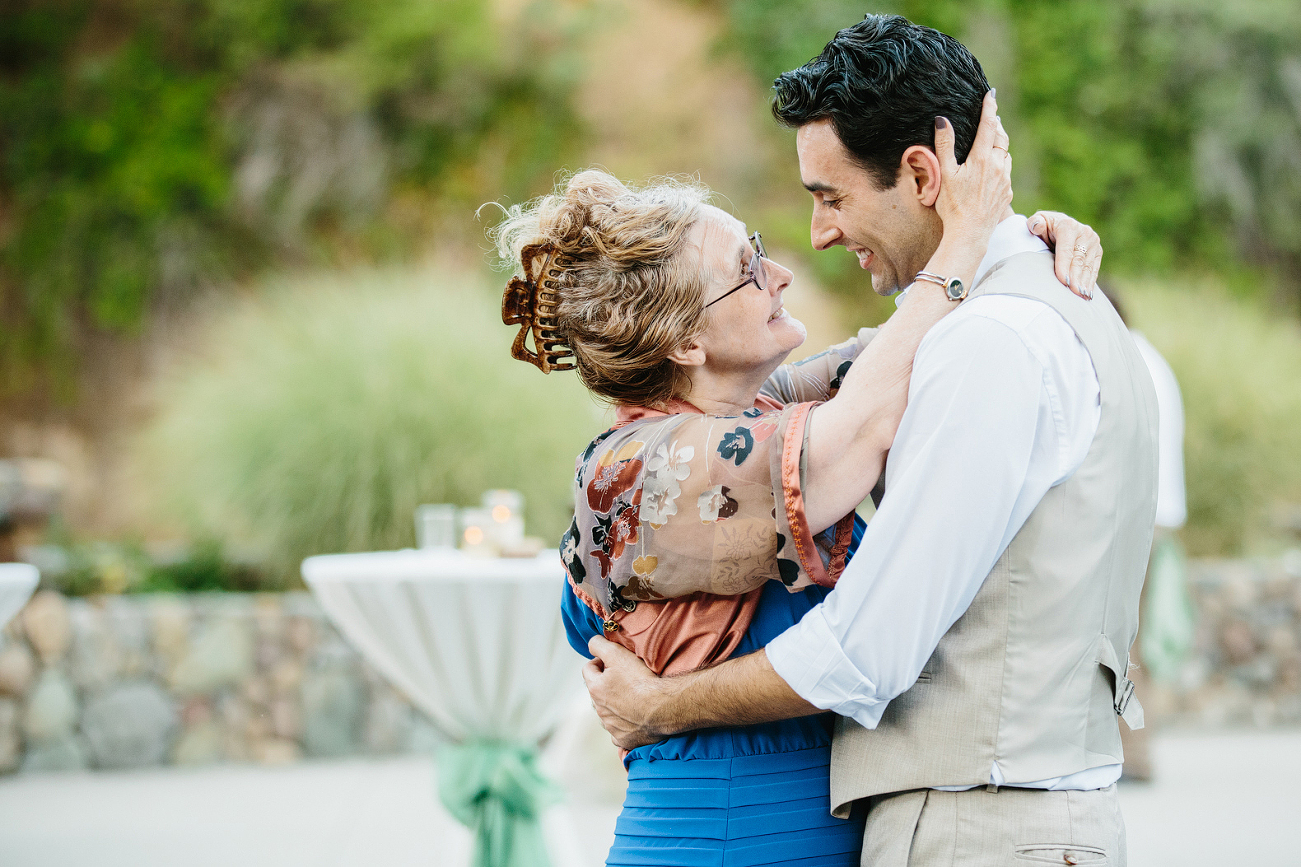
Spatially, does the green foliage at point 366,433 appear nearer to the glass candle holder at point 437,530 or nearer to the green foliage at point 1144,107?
the glass candle holder at point 437,530

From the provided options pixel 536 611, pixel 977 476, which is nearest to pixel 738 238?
pixel 977 476

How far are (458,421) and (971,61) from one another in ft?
15.9

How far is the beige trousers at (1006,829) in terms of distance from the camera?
1.14 m

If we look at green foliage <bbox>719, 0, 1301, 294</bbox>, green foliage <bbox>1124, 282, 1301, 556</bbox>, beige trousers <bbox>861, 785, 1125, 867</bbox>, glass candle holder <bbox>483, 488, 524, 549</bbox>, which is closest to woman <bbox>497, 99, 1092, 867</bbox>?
beige trousers <bbox>861, 785, 1125, 867</bbox>

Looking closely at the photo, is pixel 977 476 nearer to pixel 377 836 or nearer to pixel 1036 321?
pixel 1036 321

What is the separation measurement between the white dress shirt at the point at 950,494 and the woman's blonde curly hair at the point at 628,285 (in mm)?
337

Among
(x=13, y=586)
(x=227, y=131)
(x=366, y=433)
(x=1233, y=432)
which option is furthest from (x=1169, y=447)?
(x=227, y=131)

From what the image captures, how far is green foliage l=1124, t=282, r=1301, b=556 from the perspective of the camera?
6.77 m

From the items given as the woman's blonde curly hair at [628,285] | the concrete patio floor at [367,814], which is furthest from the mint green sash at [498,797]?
the woman's blonde curly hair at [628,285]

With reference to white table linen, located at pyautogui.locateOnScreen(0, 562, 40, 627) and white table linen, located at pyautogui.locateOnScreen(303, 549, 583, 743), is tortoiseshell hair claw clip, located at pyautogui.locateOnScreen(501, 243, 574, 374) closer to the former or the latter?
white table linen, located at pyautogui.locateOnScreen(303, 549, 583, 743)

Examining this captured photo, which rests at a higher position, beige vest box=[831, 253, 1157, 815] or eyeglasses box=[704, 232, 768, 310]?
eyeglasses box=[704, 232, 768, 310]

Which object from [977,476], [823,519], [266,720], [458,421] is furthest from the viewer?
[458,421]

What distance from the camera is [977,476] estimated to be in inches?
43.1

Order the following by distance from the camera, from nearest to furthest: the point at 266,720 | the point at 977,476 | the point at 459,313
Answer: the point at 977,476, the point at 266,720, the point at 459,313
